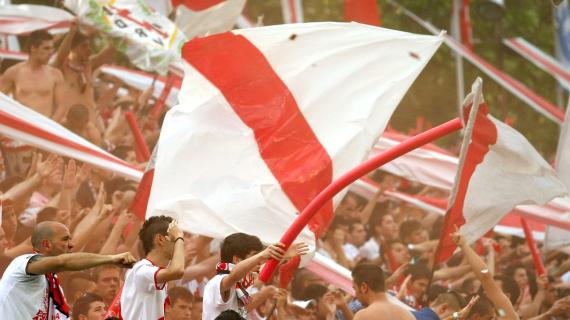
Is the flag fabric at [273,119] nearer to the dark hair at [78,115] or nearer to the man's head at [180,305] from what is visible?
the man's head at [180,305]

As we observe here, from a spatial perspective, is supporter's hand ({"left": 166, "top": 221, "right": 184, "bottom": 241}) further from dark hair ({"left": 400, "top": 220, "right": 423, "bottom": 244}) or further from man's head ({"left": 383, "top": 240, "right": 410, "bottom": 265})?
dark hair ({"left": 400, "top": 220, "right": 423, "bottom": 244})

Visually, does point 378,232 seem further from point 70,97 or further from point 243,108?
point 243,108

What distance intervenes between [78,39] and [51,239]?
630 centimetres

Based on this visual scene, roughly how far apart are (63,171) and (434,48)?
3.17 metres

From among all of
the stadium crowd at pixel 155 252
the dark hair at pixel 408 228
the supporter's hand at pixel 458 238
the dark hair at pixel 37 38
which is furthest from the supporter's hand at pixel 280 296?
the dark hair at pixel 408 228

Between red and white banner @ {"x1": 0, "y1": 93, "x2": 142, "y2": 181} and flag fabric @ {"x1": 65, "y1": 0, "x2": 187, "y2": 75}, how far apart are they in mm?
1874

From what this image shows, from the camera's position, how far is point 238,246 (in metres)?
8.33

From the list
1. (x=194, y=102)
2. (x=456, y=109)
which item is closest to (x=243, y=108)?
(x=194, y=102)

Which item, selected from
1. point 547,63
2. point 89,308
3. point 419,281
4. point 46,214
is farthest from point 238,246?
point 547,63

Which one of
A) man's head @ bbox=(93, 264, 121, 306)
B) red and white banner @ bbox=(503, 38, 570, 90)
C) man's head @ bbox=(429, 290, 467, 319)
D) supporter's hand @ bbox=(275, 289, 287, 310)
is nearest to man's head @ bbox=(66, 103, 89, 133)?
man's head @ bbox=(93, 264, 121, 306)

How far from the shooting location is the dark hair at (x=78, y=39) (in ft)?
44.3

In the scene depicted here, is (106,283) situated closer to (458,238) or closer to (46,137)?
(46,137)

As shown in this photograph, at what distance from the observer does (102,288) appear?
977 cm

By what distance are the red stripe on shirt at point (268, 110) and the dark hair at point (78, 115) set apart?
313 cm
